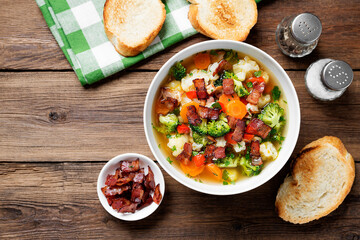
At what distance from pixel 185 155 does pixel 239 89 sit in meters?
0.72

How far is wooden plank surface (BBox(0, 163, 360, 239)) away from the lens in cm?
312

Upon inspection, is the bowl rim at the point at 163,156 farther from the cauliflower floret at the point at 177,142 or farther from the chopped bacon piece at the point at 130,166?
the chopped bacon piece at the point at 130,166

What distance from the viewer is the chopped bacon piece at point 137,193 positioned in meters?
2.84

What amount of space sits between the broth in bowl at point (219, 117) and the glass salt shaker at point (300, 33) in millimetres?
442

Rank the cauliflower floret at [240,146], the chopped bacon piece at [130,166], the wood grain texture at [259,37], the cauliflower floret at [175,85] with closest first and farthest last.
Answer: the cauliflower floret at [240,146] < the cauliflower floret at [175,85] < the chopped bacon piece at [130,166] < the wood grain texture at [259,37]

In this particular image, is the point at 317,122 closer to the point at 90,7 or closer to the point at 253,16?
the point at 253,16

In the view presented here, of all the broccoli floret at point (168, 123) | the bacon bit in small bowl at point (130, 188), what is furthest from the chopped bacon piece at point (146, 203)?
the broccoli floret at point (168, 123)

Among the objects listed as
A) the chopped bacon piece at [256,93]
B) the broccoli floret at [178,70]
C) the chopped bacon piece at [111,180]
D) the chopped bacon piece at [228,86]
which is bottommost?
the chopped bacon piece at [111,180]

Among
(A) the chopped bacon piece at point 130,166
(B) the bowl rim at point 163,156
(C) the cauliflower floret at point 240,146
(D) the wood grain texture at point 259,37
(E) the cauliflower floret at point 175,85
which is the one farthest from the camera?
(D) the wood grain texture at point 259,37

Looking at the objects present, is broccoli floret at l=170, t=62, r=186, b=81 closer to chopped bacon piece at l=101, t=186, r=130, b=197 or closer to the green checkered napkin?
the green checkered napkin

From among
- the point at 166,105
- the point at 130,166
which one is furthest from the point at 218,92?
the point at 130,166

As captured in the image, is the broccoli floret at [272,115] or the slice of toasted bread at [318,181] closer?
the broccoli floret at [272,115]

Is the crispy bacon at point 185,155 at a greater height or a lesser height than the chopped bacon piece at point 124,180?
greater

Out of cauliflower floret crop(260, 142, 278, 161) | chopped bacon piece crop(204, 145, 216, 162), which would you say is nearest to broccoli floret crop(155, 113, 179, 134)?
chopped bacon piece crop(204, 145, 216, 162)
